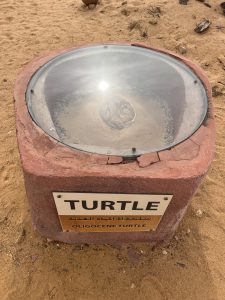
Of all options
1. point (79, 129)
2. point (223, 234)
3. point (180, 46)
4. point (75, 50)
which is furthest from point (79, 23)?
point (223, 234)

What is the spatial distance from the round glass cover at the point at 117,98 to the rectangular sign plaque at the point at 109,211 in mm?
250

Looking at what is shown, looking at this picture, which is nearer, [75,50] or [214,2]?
[75,50]

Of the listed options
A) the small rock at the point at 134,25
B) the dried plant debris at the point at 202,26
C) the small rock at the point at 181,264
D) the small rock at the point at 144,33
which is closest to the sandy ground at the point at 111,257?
the small rock at the point at 181,264

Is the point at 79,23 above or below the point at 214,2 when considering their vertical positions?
below

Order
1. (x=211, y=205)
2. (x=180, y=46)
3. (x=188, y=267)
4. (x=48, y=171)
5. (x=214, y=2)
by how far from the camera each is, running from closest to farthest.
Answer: (x=48, y=171) → (x=188, y=267) → (x=211, y=205) → (x=180, y=46) → (x=214, y=2)

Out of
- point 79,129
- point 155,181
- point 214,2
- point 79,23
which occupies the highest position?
point 155,181

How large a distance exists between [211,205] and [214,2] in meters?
2.98

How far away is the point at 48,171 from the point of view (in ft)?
4.83

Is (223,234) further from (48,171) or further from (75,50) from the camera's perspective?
(75,50)

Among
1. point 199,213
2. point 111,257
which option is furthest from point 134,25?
point 111,257

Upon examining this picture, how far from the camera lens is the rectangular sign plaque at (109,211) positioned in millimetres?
1586

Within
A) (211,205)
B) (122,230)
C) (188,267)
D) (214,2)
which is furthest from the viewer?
(214,2)

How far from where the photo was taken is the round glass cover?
1780mm

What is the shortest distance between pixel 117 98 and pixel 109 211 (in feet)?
2.37
